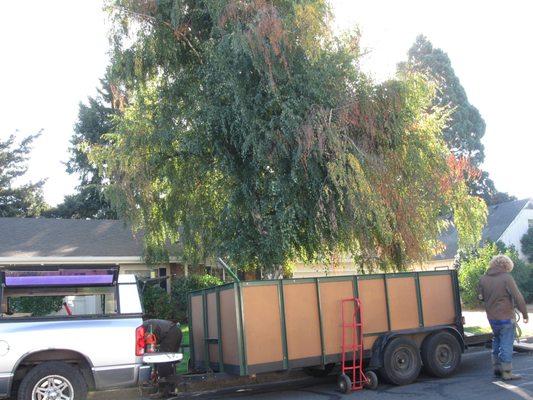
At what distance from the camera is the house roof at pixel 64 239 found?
1953 cm

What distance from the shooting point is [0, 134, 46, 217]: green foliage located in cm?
3672

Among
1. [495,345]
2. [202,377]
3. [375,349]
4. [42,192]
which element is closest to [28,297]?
[202,377]

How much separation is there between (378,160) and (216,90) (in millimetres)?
3874

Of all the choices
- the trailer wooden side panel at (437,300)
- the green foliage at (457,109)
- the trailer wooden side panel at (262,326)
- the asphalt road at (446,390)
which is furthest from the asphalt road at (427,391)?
the green foliage at (457,109)

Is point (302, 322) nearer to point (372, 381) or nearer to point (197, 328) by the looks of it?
point (372, 381)

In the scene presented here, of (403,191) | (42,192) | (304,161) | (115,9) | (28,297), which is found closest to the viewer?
(28,297)

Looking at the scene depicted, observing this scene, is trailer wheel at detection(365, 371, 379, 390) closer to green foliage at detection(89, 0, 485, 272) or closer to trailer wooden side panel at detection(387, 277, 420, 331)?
trailer wooden side panel at detection(387, 277, 420, 331)

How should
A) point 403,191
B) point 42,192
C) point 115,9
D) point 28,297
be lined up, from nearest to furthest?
point 28,297 < point 403,191 < point 115,9 < point 42,192

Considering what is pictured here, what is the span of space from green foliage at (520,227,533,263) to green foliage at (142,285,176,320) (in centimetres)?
2306

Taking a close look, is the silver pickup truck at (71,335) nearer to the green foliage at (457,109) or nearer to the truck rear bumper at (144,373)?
the truck rear bumper at (144,373)

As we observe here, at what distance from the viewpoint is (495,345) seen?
912 centimetres

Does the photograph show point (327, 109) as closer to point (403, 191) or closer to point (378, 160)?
point (378, 160)

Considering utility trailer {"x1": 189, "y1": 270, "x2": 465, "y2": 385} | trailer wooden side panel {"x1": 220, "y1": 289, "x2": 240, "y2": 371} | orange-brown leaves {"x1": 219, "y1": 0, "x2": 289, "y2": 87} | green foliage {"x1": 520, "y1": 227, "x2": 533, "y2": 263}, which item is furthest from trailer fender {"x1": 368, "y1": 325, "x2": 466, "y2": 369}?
green foliage {"x1": 520, "y1": 227, "x2": 533, "y2": 263}

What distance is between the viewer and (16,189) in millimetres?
36875
